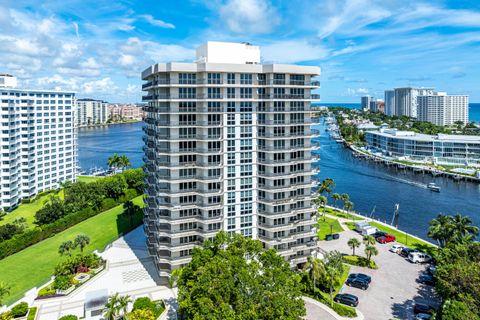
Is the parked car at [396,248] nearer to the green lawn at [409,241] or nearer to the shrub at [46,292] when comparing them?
the green lawn at [409,241]

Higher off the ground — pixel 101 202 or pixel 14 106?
pixel 14 106

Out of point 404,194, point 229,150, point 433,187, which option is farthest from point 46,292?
point 433,187

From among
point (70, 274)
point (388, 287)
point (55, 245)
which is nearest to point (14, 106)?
point (55, 245)

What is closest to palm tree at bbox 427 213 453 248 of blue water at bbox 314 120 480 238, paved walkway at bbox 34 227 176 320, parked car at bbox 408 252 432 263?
parked car at bbox 408 252 432 263

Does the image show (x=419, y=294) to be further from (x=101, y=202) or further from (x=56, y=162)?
(x=56, y=162)

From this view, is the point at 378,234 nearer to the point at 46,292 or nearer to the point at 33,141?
the point at 46,292
